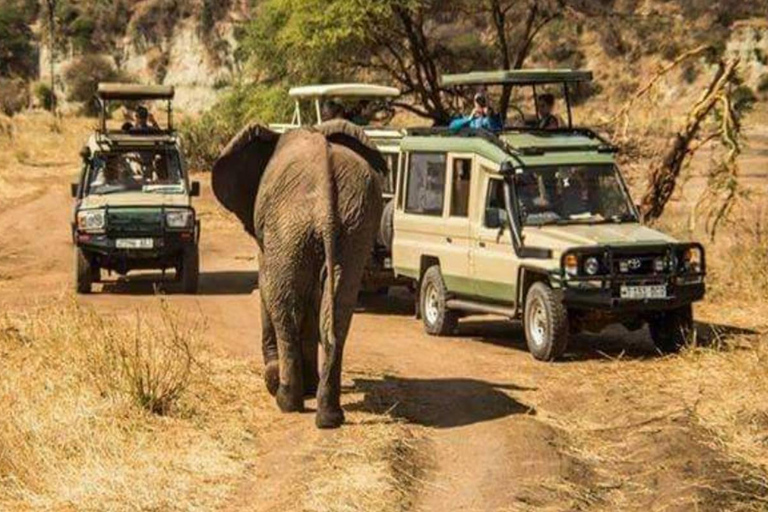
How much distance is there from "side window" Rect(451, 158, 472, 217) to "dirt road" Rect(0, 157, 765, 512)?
55.3 inches

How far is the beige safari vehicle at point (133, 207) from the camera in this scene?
65.2ft

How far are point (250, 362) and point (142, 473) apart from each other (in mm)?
4578

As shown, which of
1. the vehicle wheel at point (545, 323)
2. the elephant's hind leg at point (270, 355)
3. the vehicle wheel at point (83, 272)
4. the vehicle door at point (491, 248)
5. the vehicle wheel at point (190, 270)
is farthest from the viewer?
the vehicle wheel at point (190, 270)

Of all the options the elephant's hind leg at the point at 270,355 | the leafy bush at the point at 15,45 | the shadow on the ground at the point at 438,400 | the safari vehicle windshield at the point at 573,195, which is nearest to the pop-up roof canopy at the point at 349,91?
the safari vehicle windshield at the point at 573,195

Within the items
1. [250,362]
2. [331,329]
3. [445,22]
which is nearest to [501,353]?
[250,362]

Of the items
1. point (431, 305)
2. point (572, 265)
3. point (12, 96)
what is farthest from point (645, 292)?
point (12, 96)

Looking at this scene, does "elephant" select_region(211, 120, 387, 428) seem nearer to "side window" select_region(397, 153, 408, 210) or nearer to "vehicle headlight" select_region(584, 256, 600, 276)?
"vehicle headlight" select_region(584, 256, 600, 276)

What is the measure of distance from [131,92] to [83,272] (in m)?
2.90

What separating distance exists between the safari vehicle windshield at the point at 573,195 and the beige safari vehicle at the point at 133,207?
6.48 meters

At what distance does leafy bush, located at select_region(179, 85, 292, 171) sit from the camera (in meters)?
36.9

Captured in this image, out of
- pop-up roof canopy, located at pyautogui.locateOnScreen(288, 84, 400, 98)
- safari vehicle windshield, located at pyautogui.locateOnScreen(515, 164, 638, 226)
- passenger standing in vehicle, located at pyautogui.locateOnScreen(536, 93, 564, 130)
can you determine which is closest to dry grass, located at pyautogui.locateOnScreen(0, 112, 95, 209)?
pop-up roof canopy, located at pyautogui.locateOnScreen(288, 84, 400, 98)

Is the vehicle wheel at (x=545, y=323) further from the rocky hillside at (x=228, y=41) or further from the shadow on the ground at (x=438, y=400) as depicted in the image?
the rocky hillside at (x=228, y=41)

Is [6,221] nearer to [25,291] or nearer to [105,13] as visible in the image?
[25,291]

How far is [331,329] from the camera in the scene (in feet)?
34.9
